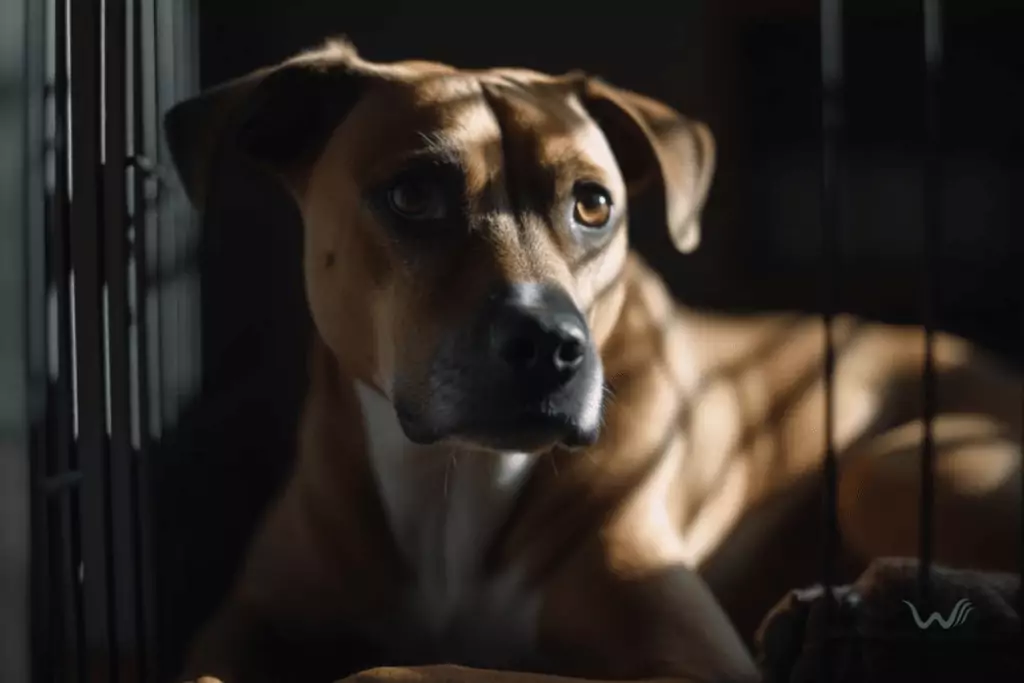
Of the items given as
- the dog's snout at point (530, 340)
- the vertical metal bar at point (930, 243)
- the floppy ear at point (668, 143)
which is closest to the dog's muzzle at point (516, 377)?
the dog's snout at point (530, 340)

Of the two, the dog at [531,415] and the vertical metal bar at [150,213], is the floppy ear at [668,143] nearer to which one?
the dog at [531,415]

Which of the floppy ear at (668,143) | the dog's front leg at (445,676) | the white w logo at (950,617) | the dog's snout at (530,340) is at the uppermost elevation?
the floppy ear at (668,143)

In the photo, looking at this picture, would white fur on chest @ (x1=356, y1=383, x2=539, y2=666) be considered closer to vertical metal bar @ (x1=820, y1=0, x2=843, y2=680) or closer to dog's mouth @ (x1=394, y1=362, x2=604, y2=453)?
dog's mouth @ (x1=394, y1=362, x2=604, y2=453)

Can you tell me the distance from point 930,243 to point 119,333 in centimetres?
83

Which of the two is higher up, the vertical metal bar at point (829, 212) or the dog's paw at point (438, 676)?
the vertical metal bar at point (829, 212)

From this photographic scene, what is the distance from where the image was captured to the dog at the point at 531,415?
111cm

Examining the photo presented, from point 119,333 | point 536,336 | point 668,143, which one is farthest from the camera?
point 668,143

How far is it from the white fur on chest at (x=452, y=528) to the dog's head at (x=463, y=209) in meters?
0.08

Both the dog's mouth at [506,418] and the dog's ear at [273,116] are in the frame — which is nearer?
the dog's mouth at [506,418]

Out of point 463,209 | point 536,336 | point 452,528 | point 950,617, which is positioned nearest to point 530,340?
point 536,336

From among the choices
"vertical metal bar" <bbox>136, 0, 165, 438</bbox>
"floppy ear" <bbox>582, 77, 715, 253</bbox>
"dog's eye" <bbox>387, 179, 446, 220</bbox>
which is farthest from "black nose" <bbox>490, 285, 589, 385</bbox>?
"vertical metal bar" <bbox>136, 0, 165, 438</bbox>

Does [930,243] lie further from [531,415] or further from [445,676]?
[445,676]

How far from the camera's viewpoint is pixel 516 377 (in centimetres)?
104

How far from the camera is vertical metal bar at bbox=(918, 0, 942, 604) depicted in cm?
113
